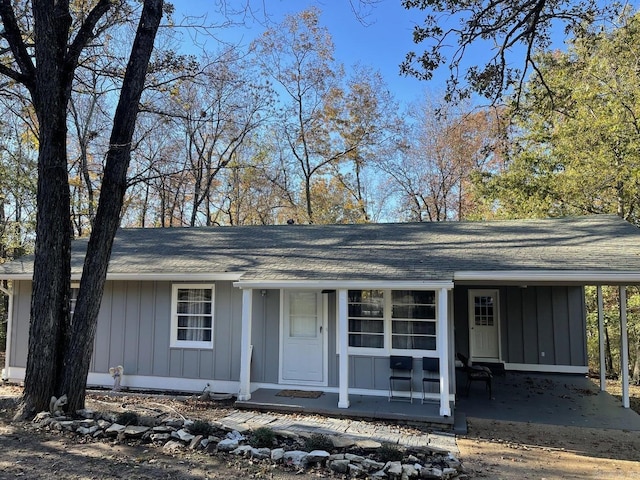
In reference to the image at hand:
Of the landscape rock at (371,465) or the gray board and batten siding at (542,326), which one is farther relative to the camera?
the gray board and batten siding at (542,326)

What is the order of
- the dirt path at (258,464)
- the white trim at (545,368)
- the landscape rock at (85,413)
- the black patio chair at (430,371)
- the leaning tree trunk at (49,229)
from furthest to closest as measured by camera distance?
the white trim at (545,368)
the black patio chair at (430,371)
the leaning tree trunk at (49,229)
the landscape rock at (85,413)
the dirt path at (258,464)

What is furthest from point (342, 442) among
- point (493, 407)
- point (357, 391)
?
point (493, 407)

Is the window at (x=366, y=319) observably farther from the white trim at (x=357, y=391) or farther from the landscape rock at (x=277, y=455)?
the landscape rock at (x=277, y=455)

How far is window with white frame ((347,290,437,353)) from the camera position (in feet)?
26.1

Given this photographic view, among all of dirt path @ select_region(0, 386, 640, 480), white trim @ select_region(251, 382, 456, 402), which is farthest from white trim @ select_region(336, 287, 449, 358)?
dirt path @ select_region(0, 386, 640, 480)

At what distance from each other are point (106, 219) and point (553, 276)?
651 cm

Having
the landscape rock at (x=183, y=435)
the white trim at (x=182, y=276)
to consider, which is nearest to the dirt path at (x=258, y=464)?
the landscape rock at (x=183, y=435)

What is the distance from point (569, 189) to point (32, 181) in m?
18.3

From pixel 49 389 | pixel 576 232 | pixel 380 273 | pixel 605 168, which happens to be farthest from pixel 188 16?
pixel 605 168

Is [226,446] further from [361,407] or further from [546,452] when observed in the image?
[546,452]

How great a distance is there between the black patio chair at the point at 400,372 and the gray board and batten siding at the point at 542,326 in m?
4.23

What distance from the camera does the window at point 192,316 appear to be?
8.95 meters

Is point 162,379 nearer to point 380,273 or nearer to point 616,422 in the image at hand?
point 380,273

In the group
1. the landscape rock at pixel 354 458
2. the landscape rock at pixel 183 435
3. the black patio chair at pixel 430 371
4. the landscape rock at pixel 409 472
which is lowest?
the landscape rock at pixel 409 472
